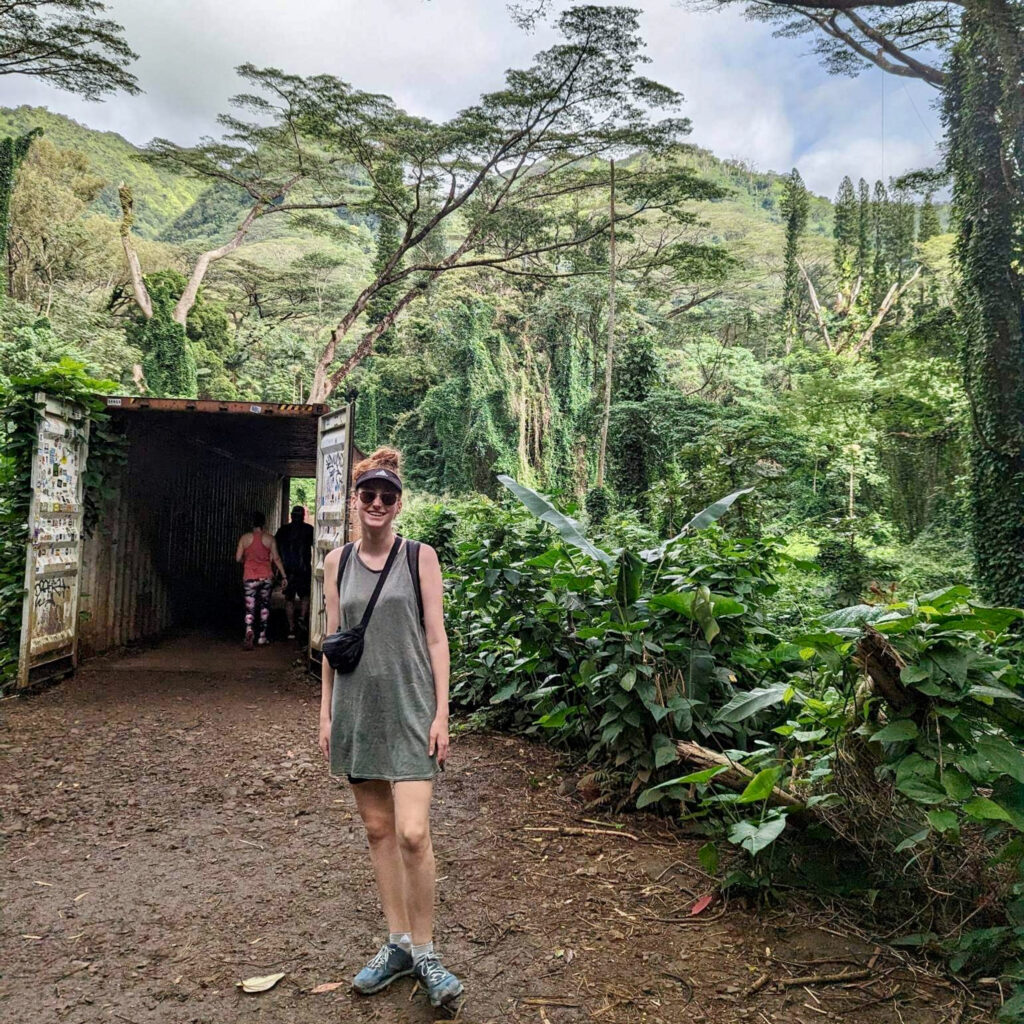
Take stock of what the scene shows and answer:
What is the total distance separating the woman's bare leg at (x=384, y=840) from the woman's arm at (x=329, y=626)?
0.64 feet

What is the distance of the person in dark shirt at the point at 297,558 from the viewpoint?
10.2m

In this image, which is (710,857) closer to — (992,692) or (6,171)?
(992,692)

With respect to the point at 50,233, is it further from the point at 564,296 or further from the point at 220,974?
the point at 220,974

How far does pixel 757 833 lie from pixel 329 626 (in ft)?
5.75

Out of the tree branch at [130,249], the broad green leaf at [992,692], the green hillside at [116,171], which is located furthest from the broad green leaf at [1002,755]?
the green hillside at [116,171]

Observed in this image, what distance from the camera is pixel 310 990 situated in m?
2.61

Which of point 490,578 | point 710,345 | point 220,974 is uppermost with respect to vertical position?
point 710,345

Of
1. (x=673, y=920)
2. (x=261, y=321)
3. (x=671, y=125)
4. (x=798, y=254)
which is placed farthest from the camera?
(x=798, y=254)

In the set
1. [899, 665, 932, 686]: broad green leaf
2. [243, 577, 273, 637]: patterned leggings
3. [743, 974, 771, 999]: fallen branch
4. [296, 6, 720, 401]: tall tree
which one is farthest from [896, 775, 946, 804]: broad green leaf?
[296, 6, 720, 401]: tall tree

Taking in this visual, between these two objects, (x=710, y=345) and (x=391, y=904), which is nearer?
(x=391, y=904)

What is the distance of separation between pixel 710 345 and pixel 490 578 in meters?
26.7

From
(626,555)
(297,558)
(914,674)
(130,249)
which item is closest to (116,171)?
(130,249)

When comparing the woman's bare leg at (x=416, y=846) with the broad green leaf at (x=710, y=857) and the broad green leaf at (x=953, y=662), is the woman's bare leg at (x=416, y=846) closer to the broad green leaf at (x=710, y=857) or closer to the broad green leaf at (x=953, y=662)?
the broad green leaf at (x=710, y=857)

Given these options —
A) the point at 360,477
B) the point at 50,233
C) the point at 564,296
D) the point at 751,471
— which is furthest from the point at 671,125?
the point at 50,233
